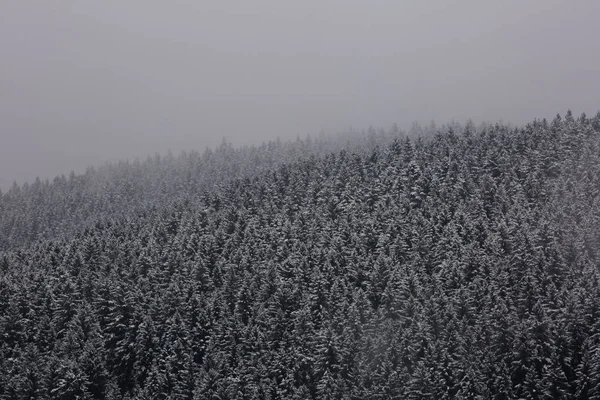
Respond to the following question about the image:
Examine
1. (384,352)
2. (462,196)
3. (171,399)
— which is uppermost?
(462,196)

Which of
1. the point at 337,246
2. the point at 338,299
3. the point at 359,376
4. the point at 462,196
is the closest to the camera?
the point at 359,376

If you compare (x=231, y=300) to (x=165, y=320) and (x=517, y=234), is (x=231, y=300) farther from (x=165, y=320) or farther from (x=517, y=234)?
(x=517, y=234)

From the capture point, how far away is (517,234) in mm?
85062

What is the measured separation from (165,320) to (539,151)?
7957 centimetres

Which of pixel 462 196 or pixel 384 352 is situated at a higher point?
pixel 462 196

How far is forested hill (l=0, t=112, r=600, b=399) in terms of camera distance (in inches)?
2424

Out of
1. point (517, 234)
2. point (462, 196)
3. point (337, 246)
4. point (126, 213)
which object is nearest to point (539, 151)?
point (462, 196)

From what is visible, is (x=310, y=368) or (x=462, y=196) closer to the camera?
(x=310, y=368)

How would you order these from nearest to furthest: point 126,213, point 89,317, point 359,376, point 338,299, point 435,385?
point 435,385, point 359,376, point 338,299, point 89,317, point 126,213

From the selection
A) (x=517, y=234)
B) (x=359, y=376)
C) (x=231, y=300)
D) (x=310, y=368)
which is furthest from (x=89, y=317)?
(x=517, y=234)

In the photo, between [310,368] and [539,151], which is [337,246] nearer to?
[310,368]

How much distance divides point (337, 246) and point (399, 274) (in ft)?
50.3

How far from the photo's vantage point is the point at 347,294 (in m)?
78.4

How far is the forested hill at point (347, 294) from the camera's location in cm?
6156
